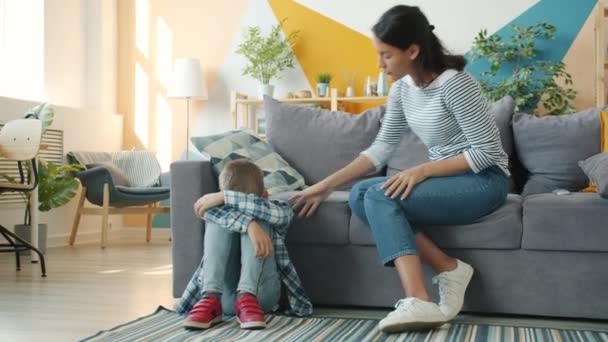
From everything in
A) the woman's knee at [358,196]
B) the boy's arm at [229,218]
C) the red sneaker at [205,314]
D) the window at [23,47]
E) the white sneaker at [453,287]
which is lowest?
the red sneaker at [205,314]

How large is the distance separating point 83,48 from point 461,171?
14.7ft

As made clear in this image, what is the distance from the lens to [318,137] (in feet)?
10.2

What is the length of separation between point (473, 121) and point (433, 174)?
0.65ft

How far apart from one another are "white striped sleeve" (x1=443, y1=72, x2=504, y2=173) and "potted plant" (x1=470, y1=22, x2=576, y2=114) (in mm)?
2916

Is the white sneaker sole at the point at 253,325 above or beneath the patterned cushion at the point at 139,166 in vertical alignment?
beneath

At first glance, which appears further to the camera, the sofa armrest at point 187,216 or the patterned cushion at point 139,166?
the patterned cushion at point 139,166

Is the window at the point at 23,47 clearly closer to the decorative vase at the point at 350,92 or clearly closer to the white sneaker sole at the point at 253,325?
the decorative vase at the point at 350,92

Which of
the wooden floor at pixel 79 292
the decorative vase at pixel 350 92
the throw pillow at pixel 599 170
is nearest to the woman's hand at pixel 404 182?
the throw pillow at pixel 599 170

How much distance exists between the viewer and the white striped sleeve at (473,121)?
215 centimetres

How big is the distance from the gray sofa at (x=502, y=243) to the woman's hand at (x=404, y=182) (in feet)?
0.82

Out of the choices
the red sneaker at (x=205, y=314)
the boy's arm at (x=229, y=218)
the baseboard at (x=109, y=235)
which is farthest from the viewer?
the baseboard at (x=109, y=235)

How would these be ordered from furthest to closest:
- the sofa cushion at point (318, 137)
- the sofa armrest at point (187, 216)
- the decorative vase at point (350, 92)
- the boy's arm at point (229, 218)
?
the decorative vase at point (350, 92), the sofa cushion at point (318, 137), the sofa armrest at point (187, 216), the boy's arm at point (229, 218)

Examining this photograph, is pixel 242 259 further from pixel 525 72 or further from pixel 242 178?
pixel 525 72

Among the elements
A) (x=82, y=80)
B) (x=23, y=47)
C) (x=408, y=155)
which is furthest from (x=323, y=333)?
(x=82, y=80)
